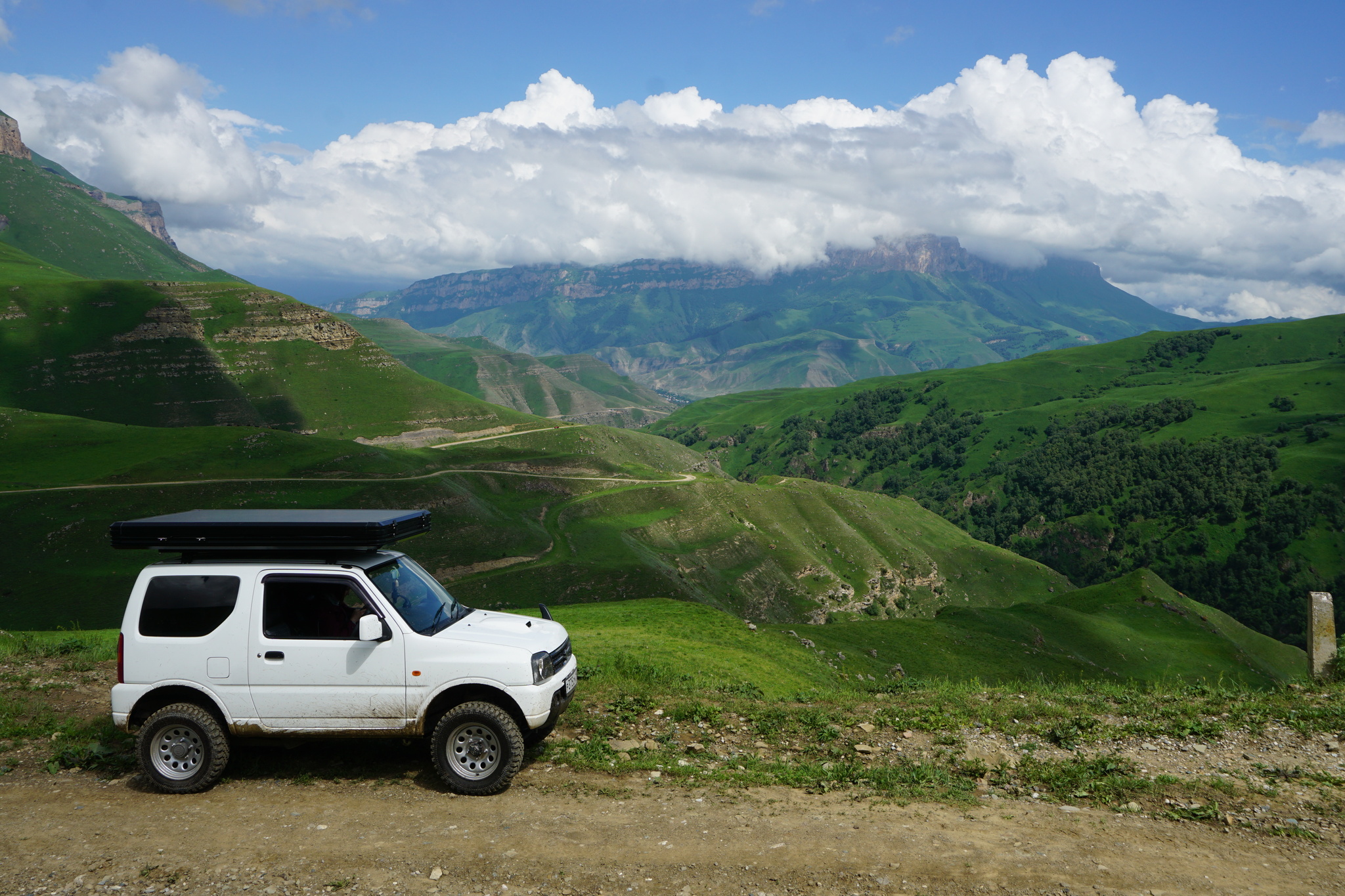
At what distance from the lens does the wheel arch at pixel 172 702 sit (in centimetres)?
1223

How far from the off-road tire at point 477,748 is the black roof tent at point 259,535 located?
3.15m

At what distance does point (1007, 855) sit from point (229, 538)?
12841 millimetres

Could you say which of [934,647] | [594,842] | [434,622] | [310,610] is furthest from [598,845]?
[934,647]

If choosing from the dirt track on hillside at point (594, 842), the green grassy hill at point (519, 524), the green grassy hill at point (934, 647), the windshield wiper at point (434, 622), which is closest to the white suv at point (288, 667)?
the windshield wiper at point (434, 622)

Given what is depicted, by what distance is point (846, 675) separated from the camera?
4056 centimetres

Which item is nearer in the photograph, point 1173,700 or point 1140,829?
point 1140,829

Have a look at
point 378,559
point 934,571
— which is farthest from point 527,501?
point 378,559

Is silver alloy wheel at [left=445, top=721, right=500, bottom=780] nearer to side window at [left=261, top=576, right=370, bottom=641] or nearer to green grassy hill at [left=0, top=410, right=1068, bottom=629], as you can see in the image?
side window at [left=261, top=576, right=370, bottom=641]

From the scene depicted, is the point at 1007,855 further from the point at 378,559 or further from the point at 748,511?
the point at 748,511

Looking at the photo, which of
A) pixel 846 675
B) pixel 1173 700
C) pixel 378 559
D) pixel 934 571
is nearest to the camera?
pixel 378 559

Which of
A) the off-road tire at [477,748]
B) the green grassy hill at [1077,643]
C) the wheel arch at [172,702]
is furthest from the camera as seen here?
the green grassy hill at [1077,643]

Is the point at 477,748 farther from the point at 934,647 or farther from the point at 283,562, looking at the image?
the point at 934,647

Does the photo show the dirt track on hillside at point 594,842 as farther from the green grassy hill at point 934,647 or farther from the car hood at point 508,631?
the green grassy hill at point 934,647

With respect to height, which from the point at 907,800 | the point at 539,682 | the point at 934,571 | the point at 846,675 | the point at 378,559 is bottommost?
the point at 934,571
